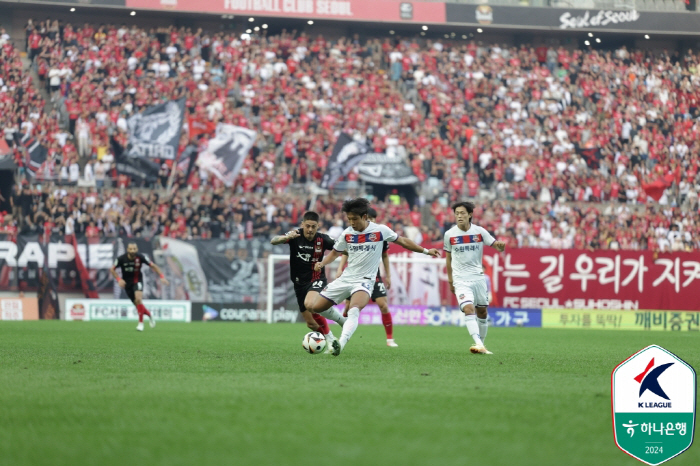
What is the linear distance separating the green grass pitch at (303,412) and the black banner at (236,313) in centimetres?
1651

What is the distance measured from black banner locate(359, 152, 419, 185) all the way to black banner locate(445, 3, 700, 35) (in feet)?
37.9

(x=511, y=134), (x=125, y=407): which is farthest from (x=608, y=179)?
(x=125, y=407)

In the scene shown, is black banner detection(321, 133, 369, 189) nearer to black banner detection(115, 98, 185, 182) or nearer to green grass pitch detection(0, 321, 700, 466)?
black banner detection(115, 98, 185, 182)

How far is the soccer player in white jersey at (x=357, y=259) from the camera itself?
11836 mm

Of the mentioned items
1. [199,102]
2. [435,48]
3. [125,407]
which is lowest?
[125,407]

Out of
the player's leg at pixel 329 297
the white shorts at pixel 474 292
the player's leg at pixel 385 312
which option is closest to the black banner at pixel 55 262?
the player's leg at pixel 385 312

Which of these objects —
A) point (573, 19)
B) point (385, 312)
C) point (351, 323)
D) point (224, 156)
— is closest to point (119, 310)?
point (224, 156)

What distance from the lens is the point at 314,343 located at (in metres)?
12.2

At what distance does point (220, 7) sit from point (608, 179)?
1825cm

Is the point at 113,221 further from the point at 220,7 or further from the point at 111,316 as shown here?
the point at 220,7

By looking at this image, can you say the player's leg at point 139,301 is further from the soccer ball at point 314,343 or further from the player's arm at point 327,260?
the soccer ball at point 314,343

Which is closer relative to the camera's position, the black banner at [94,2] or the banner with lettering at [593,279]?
the banner with lettering at [593,279]

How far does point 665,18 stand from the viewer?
144 feet

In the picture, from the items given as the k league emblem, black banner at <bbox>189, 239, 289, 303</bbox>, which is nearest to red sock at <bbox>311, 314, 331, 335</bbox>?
the k league emblem
